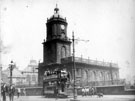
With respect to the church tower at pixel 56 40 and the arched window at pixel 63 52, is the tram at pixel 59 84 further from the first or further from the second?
the arched window at pixel 63 52

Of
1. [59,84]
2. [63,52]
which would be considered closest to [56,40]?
[63,52]

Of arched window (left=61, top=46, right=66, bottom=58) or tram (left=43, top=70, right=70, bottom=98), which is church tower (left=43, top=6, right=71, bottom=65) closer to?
arched window (left=61, top=46, right=66, bottom=58)

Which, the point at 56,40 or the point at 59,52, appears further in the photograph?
the point at 59,52

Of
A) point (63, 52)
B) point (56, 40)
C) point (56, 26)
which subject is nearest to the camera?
point (56, 40)

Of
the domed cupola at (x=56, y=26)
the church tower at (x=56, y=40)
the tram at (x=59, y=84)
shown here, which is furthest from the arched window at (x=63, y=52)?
the tram at (x=59, y=84)

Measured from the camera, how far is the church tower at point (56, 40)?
44.5 m

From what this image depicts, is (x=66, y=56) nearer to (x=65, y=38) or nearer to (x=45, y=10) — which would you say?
(x=65, y=38)

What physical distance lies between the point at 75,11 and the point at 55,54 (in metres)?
27.2

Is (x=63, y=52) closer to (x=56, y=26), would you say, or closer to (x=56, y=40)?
(x=56, y=40)

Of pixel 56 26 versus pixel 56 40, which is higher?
pixel 56 26

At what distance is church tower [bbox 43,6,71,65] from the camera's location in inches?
1752

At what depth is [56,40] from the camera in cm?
4431

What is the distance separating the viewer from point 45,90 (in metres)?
29.5

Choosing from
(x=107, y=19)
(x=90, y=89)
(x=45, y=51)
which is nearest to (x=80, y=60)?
(x=45, y=51)
